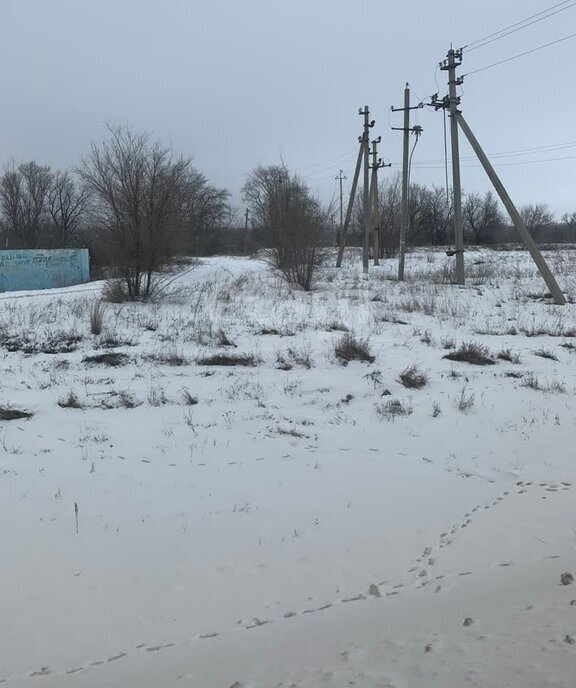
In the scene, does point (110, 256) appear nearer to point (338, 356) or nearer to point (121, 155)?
point (121, 155)

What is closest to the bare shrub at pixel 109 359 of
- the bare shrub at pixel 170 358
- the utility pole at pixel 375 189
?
the bare shrub at pixel 170 358

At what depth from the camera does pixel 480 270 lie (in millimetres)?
26641

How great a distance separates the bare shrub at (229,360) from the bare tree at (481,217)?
68.4 meters

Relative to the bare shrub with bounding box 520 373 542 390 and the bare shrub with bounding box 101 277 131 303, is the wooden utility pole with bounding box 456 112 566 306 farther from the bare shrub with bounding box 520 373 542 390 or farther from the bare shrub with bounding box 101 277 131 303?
the bare shrub with bounding box 101 277 131 303

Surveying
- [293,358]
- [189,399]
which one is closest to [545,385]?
[293,358]

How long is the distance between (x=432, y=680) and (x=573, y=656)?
0.64 m

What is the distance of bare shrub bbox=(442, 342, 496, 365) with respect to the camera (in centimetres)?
895

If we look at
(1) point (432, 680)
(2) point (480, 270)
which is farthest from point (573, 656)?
(2) point (480, 270)

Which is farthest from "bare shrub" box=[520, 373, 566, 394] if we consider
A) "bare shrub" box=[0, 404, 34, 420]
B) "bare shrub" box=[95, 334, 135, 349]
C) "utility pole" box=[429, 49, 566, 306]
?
"utility pole" box=[429, 49, 566, 306]

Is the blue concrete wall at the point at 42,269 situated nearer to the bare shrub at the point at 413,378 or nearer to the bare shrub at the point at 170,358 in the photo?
the bare shrub at the point at 170,358

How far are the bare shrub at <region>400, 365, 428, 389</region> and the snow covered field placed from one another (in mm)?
154

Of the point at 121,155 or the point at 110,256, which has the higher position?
the point at 121,155

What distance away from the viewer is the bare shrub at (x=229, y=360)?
8.91 metres

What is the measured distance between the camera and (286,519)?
4355mm
